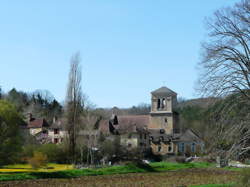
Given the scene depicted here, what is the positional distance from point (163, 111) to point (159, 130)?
11.7 ft

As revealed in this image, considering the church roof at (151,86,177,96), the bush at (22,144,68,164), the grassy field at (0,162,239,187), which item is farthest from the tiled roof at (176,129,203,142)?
the bush at (22,144,68,164)

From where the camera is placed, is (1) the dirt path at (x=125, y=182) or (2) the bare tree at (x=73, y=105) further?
(2) the bare tree at (x=73, y=105)

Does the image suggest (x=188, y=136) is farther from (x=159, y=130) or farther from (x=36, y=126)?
(x=36, y=126)

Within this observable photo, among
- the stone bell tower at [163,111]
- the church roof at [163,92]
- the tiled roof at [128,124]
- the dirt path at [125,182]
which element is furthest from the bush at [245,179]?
the church roof at [163,92]

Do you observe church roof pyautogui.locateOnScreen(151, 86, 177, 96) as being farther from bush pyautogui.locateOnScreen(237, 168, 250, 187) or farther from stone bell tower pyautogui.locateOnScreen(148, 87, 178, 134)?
bush pyautogui.locateOnScreen(237, 168, 250, 187)

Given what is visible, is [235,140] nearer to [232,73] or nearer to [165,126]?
[232,73]

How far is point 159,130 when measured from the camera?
7619cm

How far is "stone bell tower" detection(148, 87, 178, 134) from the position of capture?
7619 cm

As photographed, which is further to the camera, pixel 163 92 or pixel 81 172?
pixel 163 92

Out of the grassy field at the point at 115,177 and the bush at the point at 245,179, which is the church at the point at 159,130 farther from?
the bush at the point at 245,179

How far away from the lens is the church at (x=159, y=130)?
69.3 metres

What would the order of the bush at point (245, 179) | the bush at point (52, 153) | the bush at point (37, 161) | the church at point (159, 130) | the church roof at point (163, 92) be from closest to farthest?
the bush at point (245, 179) < the bush at point (37, 161) < the bush at point (52, 153) < the church at point (159, 130) < the church roof at point (163, 92)

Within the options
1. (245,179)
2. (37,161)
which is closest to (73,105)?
(37,161)

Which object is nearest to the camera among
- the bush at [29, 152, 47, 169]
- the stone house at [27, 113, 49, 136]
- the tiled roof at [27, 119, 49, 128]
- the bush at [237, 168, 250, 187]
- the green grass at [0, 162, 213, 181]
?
the bush at [237, 168, 250, 187]
